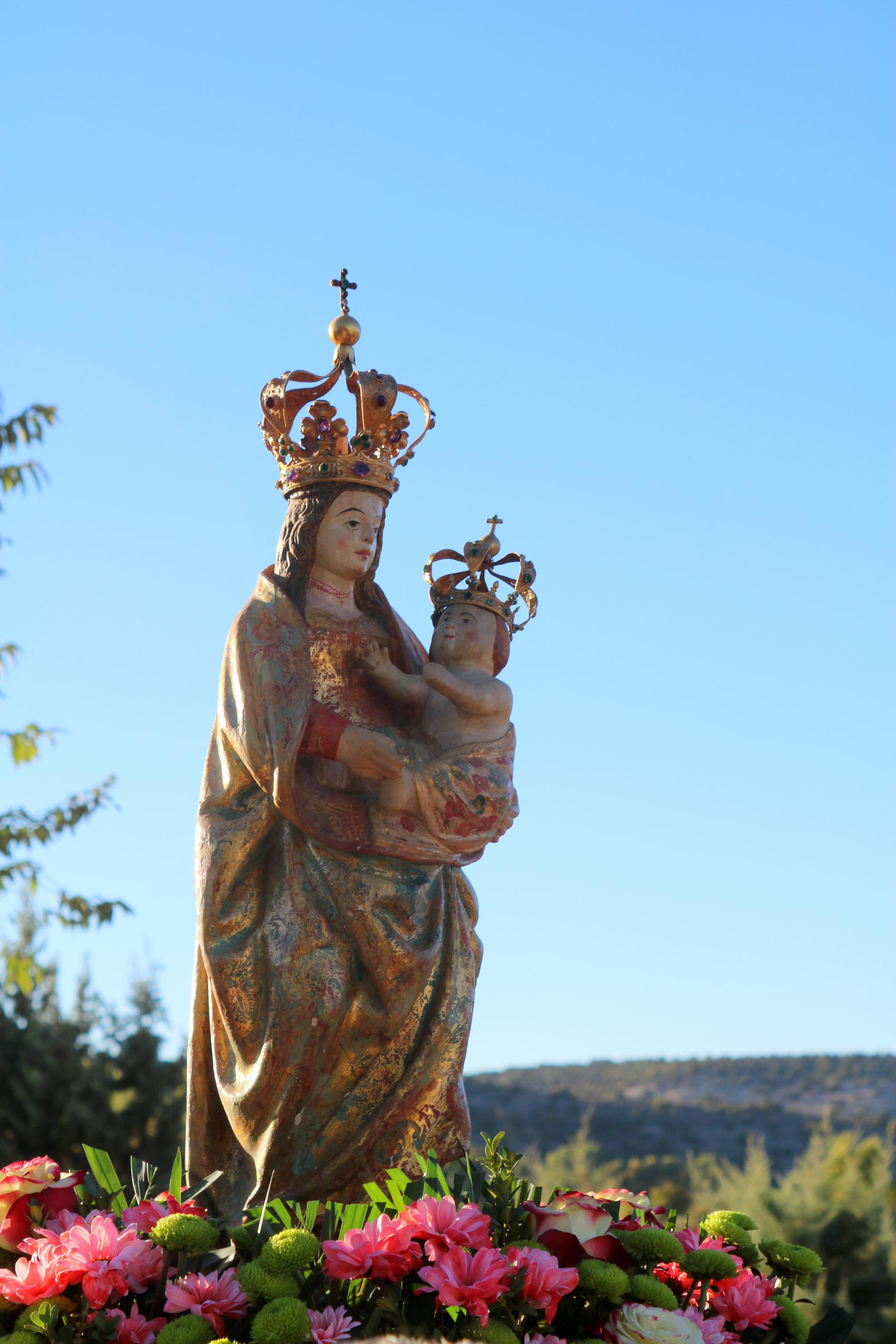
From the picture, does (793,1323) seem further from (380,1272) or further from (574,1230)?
(380,1272)

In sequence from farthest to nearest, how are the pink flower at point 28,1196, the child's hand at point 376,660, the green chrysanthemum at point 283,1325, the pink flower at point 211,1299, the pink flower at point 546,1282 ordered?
the child's hand at point 376,660, the pink flower at point 28,1196, the pink flower at point 546,1282, the pink flower at point 211,1299, the green chrysanthemum at point 283,1325

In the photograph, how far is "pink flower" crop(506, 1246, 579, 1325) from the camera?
3580mm

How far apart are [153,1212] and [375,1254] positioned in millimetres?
686

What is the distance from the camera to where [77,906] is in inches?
360

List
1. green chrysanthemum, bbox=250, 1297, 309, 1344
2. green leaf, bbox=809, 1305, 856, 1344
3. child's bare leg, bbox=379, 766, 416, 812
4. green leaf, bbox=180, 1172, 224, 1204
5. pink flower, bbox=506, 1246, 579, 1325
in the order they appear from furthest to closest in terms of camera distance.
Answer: child's bare leg, bbox=379, 766, 416, 812, green leaf, bbox=809, 1305, 856, 1344, green leaf, bbox=180, 1172, 224, 1204, pink flower, bbox=506, 1246, 579, 1325, green chrysanthemum, bbox=250, 1297, 309, 1344

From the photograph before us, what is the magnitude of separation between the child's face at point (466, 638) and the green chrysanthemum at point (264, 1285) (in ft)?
7.08

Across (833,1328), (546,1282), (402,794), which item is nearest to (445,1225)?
(546,1282)

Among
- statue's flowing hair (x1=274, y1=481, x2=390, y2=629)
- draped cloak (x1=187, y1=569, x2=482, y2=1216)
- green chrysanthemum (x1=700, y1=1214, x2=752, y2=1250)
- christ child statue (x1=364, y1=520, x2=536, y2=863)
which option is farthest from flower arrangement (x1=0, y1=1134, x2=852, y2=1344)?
statue's flowing hair (x1=274, y1=481, x2=390, y2=629)

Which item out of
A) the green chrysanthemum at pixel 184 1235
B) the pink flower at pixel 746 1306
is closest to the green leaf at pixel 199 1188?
the green chrysanthemum at pixel 184 1235

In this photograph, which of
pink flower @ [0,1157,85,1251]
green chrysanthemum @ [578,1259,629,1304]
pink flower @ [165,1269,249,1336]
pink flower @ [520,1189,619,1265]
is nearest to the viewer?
pink flower @ [165,1269,249,1336]

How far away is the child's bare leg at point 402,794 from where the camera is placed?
4820mm

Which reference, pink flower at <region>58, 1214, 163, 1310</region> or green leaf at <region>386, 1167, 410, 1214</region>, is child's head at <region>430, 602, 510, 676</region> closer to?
green leaf at <region>386, 1167, 410, 1214</region>

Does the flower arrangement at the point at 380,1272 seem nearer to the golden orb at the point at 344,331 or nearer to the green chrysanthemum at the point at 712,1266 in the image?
the green chrysanthemum at the point at 712,1266

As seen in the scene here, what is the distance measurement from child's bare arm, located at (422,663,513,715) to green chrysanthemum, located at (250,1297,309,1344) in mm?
2069
